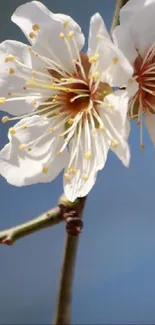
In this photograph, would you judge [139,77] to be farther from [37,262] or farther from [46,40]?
[37,262]

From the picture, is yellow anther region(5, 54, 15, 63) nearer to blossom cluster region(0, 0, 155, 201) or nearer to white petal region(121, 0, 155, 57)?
blossom cluster region(0, 0, 155, 201)

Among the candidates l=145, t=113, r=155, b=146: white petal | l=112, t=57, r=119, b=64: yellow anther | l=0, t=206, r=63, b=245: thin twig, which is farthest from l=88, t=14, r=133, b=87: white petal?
l=0, t=206, r=63, b=245: thin twig

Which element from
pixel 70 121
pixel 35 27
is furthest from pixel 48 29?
pixel 70 121

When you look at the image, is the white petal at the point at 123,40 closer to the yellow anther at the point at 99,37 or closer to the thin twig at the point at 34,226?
the yellow anther at the point at 99,37

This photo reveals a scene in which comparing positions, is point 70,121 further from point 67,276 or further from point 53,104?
point 67,276

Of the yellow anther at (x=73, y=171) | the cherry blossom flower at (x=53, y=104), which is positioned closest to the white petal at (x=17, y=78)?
the cherry blossom flower at (x=53, y=104)
